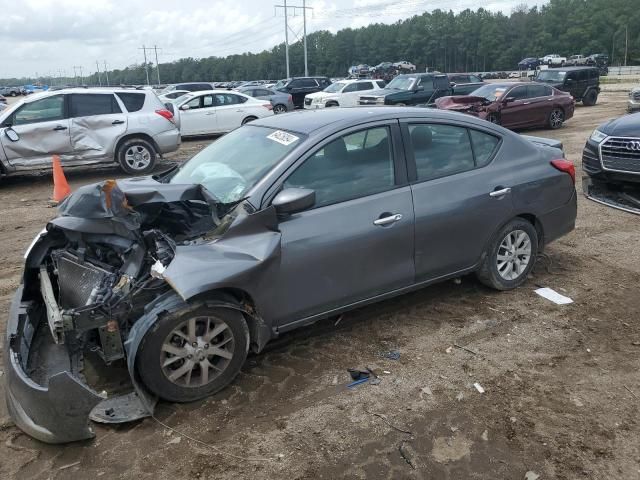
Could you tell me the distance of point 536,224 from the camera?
15.9ft

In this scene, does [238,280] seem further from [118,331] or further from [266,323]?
[118,331]

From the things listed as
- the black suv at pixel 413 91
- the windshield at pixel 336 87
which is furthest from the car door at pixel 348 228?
the windshield at pixel 336 87

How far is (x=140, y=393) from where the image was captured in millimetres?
3191

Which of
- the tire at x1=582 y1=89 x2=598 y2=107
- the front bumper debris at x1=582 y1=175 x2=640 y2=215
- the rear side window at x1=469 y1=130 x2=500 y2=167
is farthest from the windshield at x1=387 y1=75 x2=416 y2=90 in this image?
the rear side window at x1=469 y1=130 x2=500 y2=167

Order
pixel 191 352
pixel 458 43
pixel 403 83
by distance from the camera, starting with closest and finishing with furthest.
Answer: pixel 191 352
pixel 403 83
pixel 458 43

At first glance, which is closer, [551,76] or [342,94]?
[342,94]

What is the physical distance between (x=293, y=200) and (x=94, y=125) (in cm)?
881

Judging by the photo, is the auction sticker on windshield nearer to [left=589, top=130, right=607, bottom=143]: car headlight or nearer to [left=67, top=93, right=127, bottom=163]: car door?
[left=589, top=130, right=607, bottom=143]: car headlight

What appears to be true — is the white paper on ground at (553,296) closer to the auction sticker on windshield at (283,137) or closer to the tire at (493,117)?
the auction sticker on windshield at (283,137)

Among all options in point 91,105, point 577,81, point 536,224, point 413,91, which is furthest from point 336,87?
point 536,224

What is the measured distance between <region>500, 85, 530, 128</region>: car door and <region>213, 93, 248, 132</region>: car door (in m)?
7.87

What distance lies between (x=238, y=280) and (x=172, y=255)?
43 cm

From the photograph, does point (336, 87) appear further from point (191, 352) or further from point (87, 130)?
point (191, 352)

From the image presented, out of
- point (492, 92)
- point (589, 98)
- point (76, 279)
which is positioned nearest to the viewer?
point (76, 279)
